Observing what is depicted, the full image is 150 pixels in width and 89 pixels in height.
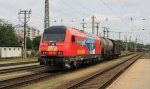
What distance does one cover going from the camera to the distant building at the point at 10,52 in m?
64.6

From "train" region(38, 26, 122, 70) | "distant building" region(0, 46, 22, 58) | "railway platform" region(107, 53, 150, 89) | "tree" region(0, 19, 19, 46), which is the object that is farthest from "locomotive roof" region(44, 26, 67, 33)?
"tree" region(0, 19, 19, 46)

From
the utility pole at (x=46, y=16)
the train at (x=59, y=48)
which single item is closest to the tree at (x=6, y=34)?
the utility pole at (x=46, y=16)

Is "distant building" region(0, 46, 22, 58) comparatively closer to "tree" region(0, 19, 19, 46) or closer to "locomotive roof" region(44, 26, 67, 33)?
"tree" region(0, 19, 19, 46)

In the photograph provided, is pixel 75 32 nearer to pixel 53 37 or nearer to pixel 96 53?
pixel 53 37

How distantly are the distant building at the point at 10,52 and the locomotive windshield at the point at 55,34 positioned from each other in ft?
132

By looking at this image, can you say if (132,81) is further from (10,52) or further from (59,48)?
(10,52)

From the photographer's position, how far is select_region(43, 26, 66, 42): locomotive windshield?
2406cm

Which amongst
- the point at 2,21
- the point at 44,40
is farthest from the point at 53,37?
the point at 2,21

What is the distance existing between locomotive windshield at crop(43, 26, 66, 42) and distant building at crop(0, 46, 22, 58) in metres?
40.4

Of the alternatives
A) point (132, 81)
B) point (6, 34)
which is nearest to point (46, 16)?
point (132, 81)

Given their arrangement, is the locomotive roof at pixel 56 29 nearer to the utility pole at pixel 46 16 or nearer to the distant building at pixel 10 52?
the utility pole at pixel 46 16

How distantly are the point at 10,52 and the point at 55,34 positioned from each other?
44.4 meters

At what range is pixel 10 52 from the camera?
220ft

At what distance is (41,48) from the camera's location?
78.9 ft
